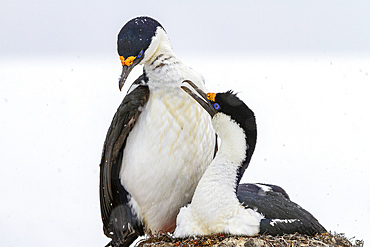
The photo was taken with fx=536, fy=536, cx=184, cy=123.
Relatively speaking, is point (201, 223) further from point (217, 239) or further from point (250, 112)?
point (250, 112)

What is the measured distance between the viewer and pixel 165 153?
2234mm

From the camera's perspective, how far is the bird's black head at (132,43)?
1993 mm

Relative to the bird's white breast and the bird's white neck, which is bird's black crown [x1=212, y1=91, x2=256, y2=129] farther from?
the bird's white breast

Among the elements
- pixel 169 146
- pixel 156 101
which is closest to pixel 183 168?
pixel 169 146

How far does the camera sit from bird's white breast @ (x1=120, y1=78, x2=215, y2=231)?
7.27ft

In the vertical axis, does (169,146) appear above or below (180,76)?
below

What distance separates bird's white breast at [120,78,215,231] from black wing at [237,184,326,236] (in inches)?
11.6

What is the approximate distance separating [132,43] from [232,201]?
27.1 inches

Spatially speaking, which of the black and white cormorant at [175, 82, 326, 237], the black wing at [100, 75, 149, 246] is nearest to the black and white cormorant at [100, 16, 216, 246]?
the black wing at [100, 75, 149, 246]

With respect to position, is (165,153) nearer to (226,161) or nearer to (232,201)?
(226,161)

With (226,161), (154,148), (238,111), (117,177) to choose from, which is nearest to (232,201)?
(226,161)

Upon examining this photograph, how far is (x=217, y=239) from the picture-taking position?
73.9 inches

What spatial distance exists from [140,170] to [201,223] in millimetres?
Answer: 407

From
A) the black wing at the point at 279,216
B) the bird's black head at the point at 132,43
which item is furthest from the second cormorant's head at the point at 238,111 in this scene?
the bird's black head at the point at 132,43
